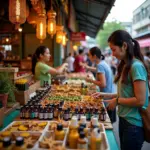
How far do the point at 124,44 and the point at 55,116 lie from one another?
4.00 feet

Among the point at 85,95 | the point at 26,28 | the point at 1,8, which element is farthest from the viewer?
the point at 26,28

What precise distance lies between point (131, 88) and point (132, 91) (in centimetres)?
4

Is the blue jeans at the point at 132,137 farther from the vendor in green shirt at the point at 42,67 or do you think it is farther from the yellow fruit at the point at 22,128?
the vendor in green shirt at the point at 42,67

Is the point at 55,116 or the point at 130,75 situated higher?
the point at 130,75

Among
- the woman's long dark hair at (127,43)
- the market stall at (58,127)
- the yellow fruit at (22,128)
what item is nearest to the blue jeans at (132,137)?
the market stall at (58,127)

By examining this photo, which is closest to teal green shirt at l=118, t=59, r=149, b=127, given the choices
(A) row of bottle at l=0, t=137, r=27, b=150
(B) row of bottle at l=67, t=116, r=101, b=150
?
(B) row of bottle at l=67, t=116, r=101, b=150

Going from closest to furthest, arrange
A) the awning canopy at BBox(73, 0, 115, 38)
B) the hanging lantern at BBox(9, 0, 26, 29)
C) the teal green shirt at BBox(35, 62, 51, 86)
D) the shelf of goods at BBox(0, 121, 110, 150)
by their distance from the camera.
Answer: the shelf of goods at BBox(0, 121, 110, 150) < the hanging lantern at BBox(9, 0, 26, 29) < the teal green shirt at BBox(35, 62, 51, 86) < the awning canopy at BBox(73, 0, 115, 38)

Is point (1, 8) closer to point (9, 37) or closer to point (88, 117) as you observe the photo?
point (9, 37)

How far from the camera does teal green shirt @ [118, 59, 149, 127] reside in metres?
2.59

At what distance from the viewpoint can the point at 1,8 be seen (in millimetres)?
9125

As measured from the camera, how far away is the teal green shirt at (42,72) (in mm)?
5352

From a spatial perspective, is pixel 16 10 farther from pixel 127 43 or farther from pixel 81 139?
pixel 81 139

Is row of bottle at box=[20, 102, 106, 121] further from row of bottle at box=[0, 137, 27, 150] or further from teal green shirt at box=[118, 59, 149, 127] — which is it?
row of bottle at box=[0, 137, 27, 150]

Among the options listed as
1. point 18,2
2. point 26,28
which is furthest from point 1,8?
point 18,2
